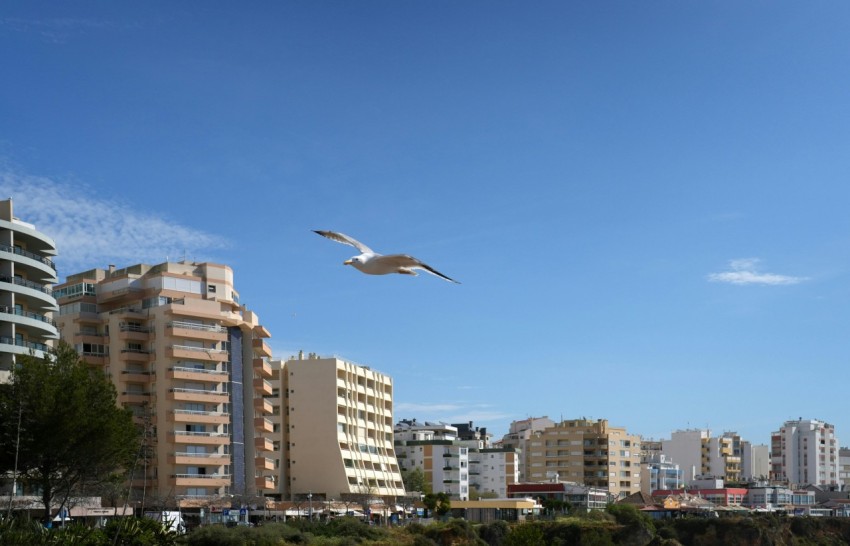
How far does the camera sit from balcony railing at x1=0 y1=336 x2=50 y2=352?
6384 cm

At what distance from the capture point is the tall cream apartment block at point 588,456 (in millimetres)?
155000

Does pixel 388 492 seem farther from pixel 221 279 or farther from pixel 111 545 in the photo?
pixel 111 545

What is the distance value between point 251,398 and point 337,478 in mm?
15262

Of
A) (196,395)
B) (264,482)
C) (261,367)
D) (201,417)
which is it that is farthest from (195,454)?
(261,367)

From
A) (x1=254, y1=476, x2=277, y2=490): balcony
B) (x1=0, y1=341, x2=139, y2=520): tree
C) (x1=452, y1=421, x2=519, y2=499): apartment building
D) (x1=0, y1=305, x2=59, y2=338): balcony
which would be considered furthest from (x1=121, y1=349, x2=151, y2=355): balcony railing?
(x1=452, y1=421, x2=519, y2=499): apartment building

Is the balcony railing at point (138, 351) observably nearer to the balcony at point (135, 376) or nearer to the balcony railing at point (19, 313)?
the balcony at point (135, 376)

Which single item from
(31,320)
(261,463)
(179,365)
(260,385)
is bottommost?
(261,463)

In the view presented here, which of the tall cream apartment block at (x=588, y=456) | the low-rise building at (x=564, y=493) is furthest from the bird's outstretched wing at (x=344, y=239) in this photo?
the tall cream apartment block at (x=588, y=456)

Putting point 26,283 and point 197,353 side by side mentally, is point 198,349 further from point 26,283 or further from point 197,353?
point 26,283

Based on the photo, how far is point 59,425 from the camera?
56500 mm

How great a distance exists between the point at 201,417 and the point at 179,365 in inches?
174

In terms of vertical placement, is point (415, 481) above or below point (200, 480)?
below

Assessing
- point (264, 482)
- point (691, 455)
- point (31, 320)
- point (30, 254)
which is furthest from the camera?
point (691, 455)

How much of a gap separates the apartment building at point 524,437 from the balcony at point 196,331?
7750cm
